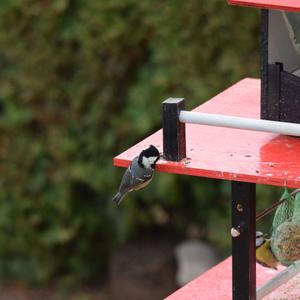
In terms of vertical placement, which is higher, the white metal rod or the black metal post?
the black metal post

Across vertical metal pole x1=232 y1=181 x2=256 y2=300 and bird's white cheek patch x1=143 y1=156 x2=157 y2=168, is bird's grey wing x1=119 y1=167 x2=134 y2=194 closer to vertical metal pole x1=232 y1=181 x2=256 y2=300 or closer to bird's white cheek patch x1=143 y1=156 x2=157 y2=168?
bird's white cheek patch x1=143 y1=156 x2=157 y2=168

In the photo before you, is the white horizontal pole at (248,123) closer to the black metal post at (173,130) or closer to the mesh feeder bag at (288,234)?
the black metal post at (173,130)

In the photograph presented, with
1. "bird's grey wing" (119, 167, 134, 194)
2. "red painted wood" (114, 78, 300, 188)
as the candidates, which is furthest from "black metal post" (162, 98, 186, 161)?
"bird's grey wing" (119, 167, 134, 194)

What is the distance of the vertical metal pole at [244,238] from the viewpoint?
111 inches

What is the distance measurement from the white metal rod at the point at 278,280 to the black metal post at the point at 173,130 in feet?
1.85

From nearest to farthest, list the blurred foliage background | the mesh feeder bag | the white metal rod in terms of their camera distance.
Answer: the mesh feeder bag
the white metal rod
the blurred foliage background

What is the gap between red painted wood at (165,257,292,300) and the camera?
322cm

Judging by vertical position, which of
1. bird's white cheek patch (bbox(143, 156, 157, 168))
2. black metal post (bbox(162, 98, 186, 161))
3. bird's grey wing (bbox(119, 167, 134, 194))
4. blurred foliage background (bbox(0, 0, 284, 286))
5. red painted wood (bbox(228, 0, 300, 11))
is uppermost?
red painted wood (bbox(228, 0, 300, 11))

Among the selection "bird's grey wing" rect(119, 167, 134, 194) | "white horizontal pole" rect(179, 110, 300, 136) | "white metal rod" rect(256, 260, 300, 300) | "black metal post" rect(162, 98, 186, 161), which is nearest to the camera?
"white horizontal pole" rect(179, 110, 300, 136)

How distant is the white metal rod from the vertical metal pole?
0.69ft

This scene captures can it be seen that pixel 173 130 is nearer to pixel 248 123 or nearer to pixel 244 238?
pixel 248 123

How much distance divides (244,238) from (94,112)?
320 cm

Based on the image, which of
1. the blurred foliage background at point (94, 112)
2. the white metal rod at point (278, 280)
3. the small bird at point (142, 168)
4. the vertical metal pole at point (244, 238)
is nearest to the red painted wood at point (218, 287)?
the white metal rod at point (278, 280)

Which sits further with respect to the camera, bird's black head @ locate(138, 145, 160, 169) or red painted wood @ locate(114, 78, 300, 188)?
bird's black head @ locate(138, 145, 160, 169)
